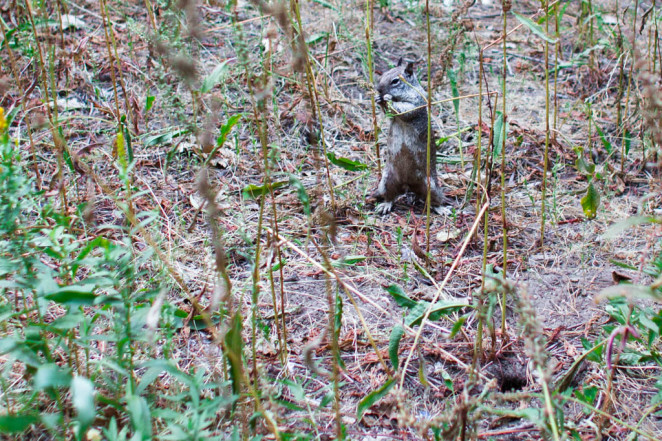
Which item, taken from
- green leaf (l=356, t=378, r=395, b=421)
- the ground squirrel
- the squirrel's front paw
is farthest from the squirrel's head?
green leaf (l=356, t=378, r=395, b=421)

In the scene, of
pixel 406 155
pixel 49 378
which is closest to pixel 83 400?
pixel 49 378

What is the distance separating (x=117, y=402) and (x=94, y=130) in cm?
217

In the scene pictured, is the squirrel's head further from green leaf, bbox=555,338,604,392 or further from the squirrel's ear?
green leaf, bbox=555,338,604,392

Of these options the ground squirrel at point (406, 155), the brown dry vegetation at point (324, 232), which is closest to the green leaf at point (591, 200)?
Answer: the brown dry vegetation at point (324, 232)

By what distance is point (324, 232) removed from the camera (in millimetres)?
1368

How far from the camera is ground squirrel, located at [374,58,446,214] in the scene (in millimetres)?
2898

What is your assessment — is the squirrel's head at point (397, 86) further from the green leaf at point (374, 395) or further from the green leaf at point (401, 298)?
the green leaf at point (374, 395)

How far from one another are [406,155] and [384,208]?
28 centimetres

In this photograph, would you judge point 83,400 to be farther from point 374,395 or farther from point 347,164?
point 347,164

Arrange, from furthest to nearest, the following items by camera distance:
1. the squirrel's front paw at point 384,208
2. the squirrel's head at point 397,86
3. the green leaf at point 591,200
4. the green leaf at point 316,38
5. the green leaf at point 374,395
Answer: the green leaf at point 316,38, the squirrel's head at point 397,86, the squirrel's front paw at point 384,208, the green leaf at point 591,200, the green leaf at point 374,395

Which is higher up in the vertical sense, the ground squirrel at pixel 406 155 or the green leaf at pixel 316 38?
the green leaf at pixel 316 38

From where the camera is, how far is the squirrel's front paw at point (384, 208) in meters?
2.87

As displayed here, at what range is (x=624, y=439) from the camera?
1.56 metres

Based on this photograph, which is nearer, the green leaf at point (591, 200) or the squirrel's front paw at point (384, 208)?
the green leaf at point (591, 200)
